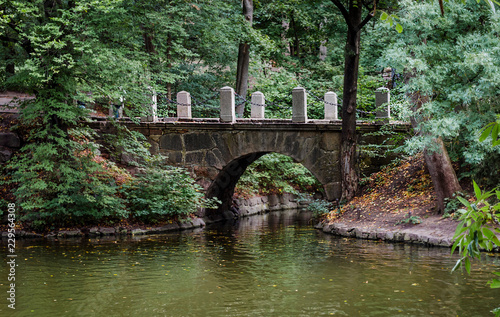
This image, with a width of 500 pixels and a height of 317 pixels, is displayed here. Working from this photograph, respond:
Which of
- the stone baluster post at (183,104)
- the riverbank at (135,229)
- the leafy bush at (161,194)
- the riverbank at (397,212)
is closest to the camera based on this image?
the riverbank at (397,212)

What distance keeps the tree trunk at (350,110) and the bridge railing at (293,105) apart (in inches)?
28.7

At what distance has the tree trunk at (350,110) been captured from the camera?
1494 centimetres

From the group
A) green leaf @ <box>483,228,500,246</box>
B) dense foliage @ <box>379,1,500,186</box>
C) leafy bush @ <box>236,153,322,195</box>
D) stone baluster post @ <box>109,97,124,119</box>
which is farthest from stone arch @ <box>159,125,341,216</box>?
green leaf @ <box>483,228,500,246</box>

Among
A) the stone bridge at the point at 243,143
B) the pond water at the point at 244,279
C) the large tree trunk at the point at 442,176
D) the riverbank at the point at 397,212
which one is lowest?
the pond water at the point at 244,279

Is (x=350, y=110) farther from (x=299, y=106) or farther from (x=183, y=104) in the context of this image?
(x=183, y=104)

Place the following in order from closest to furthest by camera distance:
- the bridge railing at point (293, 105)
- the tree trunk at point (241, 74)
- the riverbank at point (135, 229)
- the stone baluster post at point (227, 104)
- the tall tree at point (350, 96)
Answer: the riverbank at point (135, 229)
the tall tree at point (350, 96)
the bridge railing at point (293, 105)
the stone baluster post at point (227, 104)
the tree trunk at point (241, 74)

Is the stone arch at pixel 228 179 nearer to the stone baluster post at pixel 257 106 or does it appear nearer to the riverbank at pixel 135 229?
the riverbank at pixel 135 229

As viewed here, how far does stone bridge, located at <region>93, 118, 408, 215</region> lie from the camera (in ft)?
52.9

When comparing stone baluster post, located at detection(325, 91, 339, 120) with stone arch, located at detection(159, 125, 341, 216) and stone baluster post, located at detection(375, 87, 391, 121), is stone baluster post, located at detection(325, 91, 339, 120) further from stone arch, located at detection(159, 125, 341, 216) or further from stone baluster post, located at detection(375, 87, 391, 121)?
stone baluster post, located at detection(375, 87, 391, 121)

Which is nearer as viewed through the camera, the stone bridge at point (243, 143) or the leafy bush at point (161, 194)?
the leafy bush at point (161, 194)

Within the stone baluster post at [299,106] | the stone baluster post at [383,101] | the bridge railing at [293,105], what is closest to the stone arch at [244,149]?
the stone baluster post at [299,106]

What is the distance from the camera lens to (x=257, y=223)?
18609mm

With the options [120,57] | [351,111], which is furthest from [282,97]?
[120,57]

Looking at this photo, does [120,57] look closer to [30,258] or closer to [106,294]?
[30,258]
